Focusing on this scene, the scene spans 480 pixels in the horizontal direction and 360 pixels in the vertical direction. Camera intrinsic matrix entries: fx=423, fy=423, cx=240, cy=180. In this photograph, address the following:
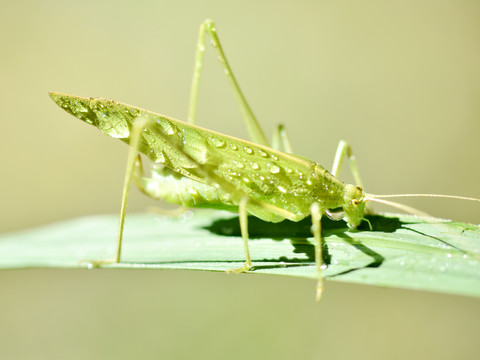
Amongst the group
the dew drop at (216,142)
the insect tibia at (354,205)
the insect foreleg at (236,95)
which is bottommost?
the insect tibia at (354,205)

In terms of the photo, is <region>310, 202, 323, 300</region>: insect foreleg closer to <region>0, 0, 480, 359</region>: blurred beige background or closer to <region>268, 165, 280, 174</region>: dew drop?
<region>268, 165, 280, 174</region>: dew drop

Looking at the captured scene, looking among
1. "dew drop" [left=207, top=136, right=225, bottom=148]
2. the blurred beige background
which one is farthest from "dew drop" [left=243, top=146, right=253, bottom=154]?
the blurred beige background

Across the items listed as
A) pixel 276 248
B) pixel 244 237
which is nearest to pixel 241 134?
pixel 276 248

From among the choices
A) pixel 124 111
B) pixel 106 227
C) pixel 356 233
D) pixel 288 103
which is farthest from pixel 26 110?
pixel 356 233

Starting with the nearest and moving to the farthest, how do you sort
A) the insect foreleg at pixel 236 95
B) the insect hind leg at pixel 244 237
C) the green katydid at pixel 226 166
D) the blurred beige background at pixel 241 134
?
1. the insect hind leg at pixel 244 237
2. the green katydid at pixel 226 166
3. the insect foreleg at pixel 236 95
4. the blurred beige background at pixel 241 134

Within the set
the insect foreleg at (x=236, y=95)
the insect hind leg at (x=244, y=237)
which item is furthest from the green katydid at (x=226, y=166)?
the insect foreleg at (x=236, y=95)

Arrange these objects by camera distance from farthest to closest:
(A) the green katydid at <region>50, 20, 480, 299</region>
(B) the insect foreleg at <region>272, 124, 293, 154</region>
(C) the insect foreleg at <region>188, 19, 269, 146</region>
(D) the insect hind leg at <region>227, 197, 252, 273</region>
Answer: (B) the insect foreleg at <region>272, 124, 293, 154</region>
(C) the insect foreleg at <region>188, 19, 269, 146</region>
(A) the green katydid at <region>50, 20, 480, 299</region>
(D) the insect hind leg at <region>227, 197, 252, 273</region>

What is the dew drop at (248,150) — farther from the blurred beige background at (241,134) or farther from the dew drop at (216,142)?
the blurred beige background at (241,134)

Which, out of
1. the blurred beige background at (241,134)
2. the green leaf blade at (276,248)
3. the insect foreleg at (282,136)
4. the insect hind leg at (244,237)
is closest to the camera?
the green leaf blade at (276,248)

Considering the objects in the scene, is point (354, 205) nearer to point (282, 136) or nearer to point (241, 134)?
point (282, 136)
